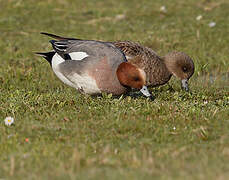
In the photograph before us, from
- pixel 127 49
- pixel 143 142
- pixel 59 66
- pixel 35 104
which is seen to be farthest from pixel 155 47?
pixel 143 142

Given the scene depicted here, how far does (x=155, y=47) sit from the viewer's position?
9.09 meters

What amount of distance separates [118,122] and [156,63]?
223 cm

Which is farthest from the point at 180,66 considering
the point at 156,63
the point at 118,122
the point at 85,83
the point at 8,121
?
the point at 8,121

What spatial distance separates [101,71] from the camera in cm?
562

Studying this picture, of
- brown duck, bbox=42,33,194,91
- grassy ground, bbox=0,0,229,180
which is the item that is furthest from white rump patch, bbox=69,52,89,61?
brown duck, bbox=42,33,194,91

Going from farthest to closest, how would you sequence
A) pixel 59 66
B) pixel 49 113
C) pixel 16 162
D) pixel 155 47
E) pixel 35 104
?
1. pixel 155 47
2. pixel 59 66
3. pixel 35 104
4. pixel 49 113
5. pixel 16 162

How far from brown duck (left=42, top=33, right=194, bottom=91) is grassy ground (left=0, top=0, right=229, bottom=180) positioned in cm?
27

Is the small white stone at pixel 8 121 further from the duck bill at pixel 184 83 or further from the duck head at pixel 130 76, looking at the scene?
the duck bill at pixel 184 83

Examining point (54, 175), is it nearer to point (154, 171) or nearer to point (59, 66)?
point (154, 171)

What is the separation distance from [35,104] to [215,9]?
23.5ft

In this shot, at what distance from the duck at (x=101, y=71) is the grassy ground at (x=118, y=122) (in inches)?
5.7

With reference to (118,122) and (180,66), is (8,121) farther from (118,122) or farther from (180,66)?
(180,66)

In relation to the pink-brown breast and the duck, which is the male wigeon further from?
the pink-brown breast

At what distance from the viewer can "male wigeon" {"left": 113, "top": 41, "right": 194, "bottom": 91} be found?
644 centimetres
